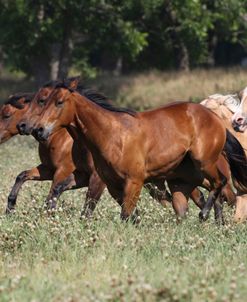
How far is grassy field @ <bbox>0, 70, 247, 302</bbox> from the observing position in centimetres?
712

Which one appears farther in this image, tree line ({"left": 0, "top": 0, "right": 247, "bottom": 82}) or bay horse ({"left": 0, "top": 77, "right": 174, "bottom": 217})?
tree line ({"left": 0, "top": 0, "right": 247, "bottom": 82})

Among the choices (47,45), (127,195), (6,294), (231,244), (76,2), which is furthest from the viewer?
(47,45)

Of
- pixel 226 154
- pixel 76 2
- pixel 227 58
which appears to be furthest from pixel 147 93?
pixel 226 154

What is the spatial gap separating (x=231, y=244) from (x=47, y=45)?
92.3 ft

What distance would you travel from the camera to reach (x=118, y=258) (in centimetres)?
845

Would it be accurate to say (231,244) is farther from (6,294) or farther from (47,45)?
(47,45)

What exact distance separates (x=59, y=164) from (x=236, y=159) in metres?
2.18

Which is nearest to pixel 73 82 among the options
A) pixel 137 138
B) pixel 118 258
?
pixel 137 138

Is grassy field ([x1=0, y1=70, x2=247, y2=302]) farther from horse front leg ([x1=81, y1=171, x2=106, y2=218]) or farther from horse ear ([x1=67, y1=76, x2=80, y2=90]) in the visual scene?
horse ear ([x1=67, y1=76, x2=80, y2=90])

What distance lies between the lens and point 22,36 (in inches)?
1403

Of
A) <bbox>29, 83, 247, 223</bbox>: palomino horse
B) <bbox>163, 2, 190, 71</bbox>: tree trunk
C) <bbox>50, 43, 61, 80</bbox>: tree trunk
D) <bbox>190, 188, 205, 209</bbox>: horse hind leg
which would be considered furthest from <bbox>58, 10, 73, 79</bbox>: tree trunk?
<bbox>29, 83, 247, 223</bbox>: palomino horse

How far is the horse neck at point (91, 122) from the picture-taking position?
10727mm

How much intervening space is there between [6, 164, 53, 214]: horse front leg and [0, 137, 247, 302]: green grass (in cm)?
120

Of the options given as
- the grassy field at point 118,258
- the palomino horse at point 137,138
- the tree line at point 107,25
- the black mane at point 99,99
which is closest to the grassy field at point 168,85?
the tree line at point 107,25
